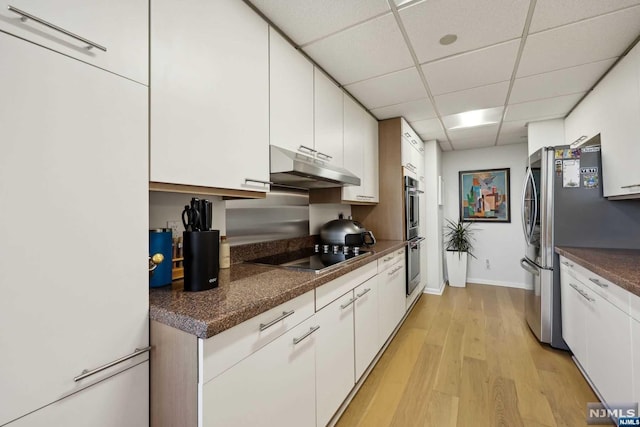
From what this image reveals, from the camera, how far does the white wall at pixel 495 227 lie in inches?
167

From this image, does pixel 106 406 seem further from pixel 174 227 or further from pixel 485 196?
pixel 485 196

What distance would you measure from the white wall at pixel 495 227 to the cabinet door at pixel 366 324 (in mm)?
3260

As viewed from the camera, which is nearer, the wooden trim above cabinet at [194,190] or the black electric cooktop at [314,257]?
the wooden trim above cabinet at [194,190]

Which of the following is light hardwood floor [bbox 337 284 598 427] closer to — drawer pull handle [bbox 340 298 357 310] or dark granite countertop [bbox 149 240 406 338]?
drawer pull handle [bbox 340 298 357 310]

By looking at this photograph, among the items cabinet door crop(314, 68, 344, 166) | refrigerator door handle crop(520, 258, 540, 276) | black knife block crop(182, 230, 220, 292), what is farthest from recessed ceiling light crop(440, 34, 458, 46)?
refrigerator door handle crop(520, 258, 540, 276)

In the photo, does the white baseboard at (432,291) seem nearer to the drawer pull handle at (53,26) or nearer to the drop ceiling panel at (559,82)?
the drop ceiling panel at (559,82)

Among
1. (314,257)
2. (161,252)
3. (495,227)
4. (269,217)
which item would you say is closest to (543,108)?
(495,227)

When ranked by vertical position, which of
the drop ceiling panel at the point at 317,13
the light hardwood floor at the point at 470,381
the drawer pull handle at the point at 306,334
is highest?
the drop ceiling panel at the point at 317,13

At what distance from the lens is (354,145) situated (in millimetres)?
2525

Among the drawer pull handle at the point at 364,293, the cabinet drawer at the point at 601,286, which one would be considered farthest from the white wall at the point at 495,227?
the drawer pull handle at the point at 364,293

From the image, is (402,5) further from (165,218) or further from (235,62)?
(165,218)

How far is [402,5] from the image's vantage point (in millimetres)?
1392

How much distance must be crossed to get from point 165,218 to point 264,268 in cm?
56

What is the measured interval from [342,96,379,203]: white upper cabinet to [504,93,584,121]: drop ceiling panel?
4.60 ft
